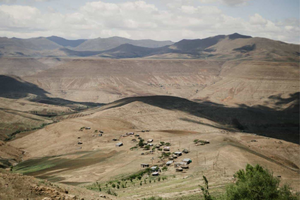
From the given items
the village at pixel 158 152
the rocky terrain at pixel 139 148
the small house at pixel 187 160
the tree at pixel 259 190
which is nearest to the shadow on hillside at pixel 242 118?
the rocky terrain at pixel 139 148

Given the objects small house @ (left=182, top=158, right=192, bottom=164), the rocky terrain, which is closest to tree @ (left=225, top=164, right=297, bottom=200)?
the rocky terrain

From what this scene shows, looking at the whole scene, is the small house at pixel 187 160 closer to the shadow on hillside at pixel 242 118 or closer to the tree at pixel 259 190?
the tree at pixel 259 190

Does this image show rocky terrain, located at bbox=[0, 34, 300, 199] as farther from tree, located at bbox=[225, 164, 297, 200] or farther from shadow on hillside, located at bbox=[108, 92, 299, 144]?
tree, located at bbox=[225, 164, 297, 200]

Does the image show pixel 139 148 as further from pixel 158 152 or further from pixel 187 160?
pixel 187 160

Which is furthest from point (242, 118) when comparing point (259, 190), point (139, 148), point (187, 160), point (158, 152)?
point (259, 190)

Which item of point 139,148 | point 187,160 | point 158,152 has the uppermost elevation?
point 187,160

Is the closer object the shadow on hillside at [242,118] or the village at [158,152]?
the village at [158,152]

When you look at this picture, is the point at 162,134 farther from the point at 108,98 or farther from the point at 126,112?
the point at 108,98

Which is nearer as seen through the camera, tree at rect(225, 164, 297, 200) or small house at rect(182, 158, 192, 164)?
tree at rect(225, 164, 297, 200)

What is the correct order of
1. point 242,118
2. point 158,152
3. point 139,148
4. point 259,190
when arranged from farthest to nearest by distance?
point 242,118, point 139,148, point 158,152, point 259,190

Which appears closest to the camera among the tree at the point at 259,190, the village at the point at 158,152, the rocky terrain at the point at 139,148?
the tree at the point at 259,190

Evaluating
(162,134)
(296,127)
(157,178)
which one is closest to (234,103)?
(296,127)
